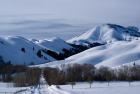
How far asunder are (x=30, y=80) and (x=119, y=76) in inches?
928

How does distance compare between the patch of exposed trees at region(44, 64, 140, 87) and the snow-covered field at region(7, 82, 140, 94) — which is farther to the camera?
the patch of exposed trees at region(44, 64, 140, 87)

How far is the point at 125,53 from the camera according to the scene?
196m

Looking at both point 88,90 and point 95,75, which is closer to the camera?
point 88,90

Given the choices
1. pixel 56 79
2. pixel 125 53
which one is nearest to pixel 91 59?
pixel 125 53

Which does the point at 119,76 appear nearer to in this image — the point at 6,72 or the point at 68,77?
the point at 68,77

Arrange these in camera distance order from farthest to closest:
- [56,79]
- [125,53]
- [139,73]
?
[125,53] → [139,73] → [56,79]

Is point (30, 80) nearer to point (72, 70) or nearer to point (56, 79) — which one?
point (56, 79)

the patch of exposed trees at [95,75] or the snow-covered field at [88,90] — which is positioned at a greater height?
the patch of exposed trees at [95,75]

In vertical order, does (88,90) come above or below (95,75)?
below

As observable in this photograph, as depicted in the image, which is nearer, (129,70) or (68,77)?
(68,77)

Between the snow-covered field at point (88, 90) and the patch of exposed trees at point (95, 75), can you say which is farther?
the patch of exposed trees at point (95, 75)

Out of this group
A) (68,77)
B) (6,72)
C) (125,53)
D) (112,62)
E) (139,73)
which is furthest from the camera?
(125,53)

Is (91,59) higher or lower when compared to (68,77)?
higher

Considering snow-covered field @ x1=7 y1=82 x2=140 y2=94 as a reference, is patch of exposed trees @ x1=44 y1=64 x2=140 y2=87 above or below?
above
